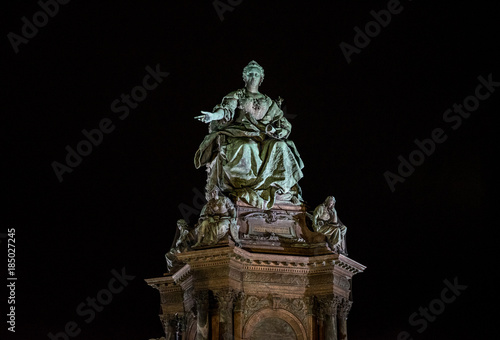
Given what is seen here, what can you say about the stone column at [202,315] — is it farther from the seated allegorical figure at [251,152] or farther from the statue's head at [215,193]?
the seated allegorical figure at [251,152]

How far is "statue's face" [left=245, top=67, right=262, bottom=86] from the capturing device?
27578 mm

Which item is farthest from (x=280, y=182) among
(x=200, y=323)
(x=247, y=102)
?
(x=200, y=323)

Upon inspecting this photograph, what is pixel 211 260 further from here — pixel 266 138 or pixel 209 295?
pixel 266 138

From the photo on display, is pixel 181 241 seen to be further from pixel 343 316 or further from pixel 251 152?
pixel 343 316

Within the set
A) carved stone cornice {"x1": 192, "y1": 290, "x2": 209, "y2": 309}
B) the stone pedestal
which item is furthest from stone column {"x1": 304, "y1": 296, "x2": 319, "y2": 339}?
carved stone cornice {"x1": 192, "y1": 290, "x2": 209, "y2": 309}

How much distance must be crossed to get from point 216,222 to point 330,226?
3098 millimetres

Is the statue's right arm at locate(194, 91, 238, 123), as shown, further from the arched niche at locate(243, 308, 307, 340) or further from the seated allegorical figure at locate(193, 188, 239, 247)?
the arched niche at locate(243, 308, 307, 340)

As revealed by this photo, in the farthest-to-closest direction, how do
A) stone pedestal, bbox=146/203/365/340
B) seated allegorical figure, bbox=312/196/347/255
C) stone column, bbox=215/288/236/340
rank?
seated allegorical figure, bbox=312/196/347/255, stone pedestal, bbox=146/203/365/340, stone column, bbox=215/288/236/340

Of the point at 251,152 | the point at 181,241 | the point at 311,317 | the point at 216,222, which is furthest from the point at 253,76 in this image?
the point at 311,317

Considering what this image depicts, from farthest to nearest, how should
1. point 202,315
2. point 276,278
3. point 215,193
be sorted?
point 215,193 < point 276,278 < point 202,315

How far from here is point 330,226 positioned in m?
24.6

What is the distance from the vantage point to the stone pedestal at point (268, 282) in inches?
916

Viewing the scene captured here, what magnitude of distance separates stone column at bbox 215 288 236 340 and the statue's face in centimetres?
719

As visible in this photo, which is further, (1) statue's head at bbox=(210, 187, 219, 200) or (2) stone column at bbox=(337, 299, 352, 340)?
(1) statue's head at bbox=(210, 187, 219, 200)
